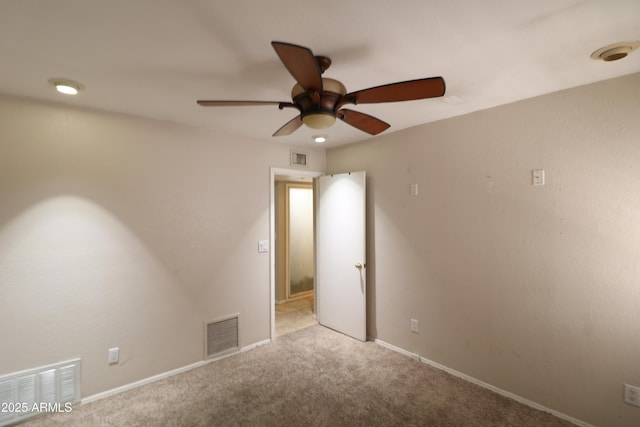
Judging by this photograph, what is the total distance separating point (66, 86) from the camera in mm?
1865

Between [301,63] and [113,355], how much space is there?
2.74 meters

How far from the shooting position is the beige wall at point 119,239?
2031mm

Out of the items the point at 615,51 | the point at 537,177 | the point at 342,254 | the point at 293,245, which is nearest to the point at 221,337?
the point at 342,254

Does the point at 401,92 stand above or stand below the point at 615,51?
below

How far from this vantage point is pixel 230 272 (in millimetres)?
3000

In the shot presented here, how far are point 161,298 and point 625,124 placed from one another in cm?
380

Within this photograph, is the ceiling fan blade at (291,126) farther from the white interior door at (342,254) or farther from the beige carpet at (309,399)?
the beige carpet at (309,399)

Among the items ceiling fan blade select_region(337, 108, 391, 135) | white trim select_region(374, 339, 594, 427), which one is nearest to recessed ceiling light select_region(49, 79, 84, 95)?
ceiling fan blade select_region(337, 108, 391, 135)

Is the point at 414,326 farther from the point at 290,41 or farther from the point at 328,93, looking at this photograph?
the point at 290,41

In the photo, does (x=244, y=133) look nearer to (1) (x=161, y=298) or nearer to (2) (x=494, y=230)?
(1) (x=161, y=298)

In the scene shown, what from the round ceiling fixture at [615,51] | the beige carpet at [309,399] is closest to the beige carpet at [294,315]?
the beige carpet at [309,399]

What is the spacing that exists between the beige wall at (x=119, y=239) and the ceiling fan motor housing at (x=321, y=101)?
5.64 ft

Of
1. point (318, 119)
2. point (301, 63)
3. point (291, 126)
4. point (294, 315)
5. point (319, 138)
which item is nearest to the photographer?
point (301, 63)

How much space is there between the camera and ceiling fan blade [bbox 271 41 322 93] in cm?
104
